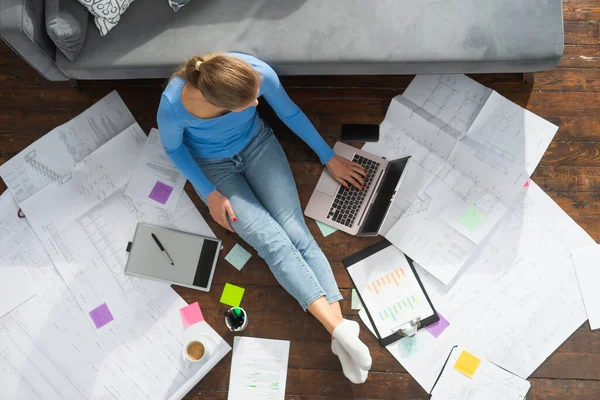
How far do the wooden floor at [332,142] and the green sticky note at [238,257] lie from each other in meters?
0.02

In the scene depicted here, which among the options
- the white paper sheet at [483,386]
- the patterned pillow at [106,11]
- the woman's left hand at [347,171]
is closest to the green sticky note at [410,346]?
the white paper sheet at [483,386]

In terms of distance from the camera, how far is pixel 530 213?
6.45 feet

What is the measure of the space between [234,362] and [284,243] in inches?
20.3

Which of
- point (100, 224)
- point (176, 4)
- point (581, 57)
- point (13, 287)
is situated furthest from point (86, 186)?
point (581, 57)

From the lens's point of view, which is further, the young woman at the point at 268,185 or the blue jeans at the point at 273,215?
the blue jeans at the point at 273,215

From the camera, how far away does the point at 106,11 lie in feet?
5.58

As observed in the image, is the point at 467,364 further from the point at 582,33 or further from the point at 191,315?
the point at 582,33

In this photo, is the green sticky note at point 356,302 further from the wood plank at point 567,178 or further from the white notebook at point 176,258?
the wood plank at point 567,178

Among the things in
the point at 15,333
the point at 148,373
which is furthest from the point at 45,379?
the point at 148,373

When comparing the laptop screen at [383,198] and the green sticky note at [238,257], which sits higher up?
the laptop screen at [383,198]

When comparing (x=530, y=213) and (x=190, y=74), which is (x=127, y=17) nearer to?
(x=190, y=74)

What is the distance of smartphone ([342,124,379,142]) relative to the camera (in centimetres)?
204

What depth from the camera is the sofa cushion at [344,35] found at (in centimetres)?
173

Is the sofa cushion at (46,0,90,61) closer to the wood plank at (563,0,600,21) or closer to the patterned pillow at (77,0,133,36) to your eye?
the patterned pillow at (77,0,133,36)
